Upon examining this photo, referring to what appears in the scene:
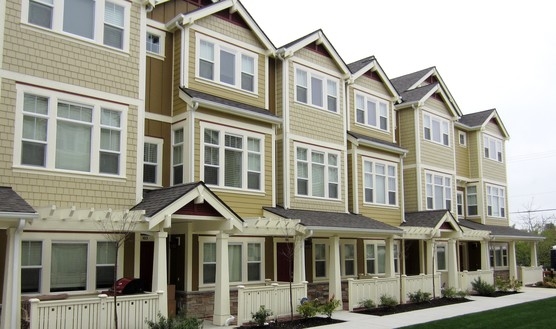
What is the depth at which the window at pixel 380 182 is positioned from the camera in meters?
23.5

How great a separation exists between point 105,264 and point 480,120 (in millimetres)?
24309

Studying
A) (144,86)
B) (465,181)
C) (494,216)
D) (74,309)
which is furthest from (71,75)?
(494,216)

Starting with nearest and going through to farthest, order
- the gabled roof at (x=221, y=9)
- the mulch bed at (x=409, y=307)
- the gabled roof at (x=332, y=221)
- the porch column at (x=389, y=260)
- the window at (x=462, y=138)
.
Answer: the gabled roof at (x=221, y=9) < the gabled roof at (x=332, y=221) < the mulch bed at (x=409, y=307) < the porch column at (x=389, y=260) < the window at (x=462, y=138)

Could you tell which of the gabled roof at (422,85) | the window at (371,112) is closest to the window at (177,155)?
the window at (371,112)

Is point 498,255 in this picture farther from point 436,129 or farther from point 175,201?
point 175,201

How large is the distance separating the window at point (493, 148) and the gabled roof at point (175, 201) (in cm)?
2201

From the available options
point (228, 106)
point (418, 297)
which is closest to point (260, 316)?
point (228, 106)

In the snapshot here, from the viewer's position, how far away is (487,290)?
2452 cm

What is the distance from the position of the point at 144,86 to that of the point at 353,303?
9.96 m

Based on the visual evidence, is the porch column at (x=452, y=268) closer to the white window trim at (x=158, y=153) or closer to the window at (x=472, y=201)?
the window at (x=472, y=201)

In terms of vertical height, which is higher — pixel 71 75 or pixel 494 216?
pixel 71 75

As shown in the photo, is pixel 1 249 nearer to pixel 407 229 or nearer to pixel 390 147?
pixel 407 229

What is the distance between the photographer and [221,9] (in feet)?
59.9

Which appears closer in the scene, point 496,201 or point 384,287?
point 384,287
